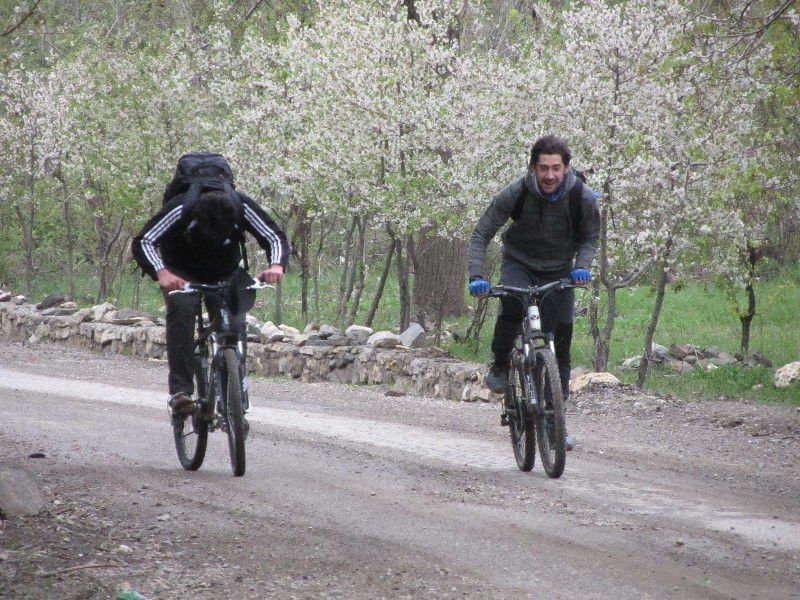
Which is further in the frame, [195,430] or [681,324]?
[681,324]

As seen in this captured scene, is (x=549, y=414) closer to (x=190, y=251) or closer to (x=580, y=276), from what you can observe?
(x=580, y=276)

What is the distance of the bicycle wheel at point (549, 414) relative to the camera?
22.8ft

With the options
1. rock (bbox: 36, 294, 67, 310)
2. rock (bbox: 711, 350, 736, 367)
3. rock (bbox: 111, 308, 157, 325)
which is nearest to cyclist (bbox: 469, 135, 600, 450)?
rock (bbox: 711, 350, 736, 367)

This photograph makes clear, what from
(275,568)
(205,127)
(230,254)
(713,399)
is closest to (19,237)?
(205,127)

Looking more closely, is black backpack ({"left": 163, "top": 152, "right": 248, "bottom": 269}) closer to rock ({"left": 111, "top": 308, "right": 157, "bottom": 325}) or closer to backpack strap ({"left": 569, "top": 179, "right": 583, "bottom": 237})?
backpack strap ({"left": 569, "top": 179, "right": 583, "bottom": 237})

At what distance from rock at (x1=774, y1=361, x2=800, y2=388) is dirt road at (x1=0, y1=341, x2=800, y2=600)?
298 cm

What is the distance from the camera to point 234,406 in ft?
22.0

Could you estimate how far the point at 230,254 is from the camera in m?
7.06

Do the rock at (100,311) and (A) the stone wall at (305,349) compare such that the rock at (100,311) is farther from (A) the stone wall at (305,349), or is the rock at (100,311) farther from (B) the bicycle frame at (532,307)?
(B) the bicycle frame at (532,307)

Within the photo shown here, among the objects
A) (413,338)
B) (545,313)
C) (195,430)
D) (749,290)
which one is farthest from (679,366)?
(195,430)

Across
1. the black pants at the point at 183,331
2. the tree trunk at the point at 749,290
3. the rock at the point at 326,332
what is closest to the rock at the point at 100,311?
the rock at the point at 326,332

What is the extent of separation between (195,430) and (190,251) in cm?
110

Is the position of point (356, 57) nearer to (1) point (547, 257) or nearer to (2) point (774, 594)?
(1) point (547, 257)

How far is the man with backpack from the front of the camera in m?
6.79
